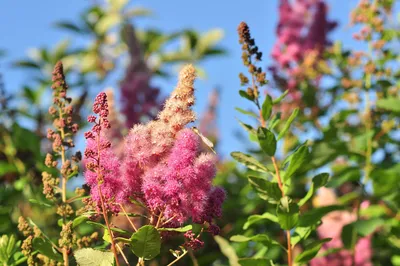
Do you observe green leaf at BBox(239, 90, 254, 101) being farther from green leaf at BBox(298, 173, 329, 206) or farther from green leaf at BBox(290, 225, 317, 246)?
green leaf at BBox(290, 225, 317, 246)


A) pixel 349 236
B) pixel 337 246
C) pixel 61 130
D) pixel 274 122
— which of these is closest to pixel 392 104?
pixel 349 236

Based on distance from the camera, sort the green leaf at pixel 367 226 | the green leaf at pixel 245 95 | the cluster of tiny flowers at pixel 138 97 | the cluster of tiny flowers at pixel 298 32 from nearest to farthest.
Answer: the green leaf at pixel 245 95, the green leaf at pixel 367 226, the cluster of tiny flowers at pixel 138 97, the cluster of tiny flowers at pixel 298 32

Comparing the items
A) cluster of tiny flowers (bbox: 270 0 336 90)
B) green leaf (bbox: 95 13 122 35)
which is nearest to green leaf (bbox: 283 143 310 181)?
cluster of tiny flowers (bbox: 270 0 336 90)

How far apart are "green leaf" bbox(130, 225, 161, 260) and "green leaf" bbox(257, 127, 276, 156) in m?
0.43

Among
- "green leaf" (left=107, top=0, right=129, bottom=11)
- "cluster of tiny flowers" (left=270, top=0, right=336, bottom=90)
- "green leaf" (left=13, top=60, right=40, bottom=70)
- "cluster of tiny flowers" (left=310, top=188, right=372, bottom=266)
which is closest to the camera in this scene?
"cluster of tiny flowers" (left=310, top=188, right=372, bottom=266)

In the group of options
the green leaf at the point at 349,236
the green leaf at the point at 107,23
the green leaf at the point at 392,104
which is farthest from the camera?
the green leaf at the point at 107,23

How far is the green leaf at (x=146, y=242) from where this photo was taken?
1172 mm

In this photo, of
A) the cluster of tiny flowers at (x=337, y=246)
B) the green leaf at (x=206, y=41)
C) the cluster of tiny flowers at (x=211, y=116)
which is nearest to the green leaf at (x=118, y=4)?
the green leaf at (x=206, y=41)

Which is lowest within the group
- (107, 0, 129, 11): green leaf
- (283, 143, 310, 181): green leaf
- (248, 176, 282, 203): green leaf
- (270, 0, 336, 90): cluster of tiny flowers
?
(248, 176, 282, 203): green leaf

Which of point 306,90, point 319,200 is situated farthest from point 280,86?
point 319,200

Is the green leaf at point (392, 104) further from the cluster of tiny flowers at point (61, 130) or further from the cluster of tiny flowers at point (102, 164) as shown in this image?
the cluster of tiny flowers at point (102, 164)

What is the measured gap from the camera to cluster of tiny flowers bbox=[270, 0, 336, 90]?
431 centimetres

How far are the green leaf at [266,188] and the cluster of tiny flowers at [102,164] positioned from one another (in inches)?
15.1

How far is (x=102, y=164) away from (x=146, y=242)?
0.64 feet
